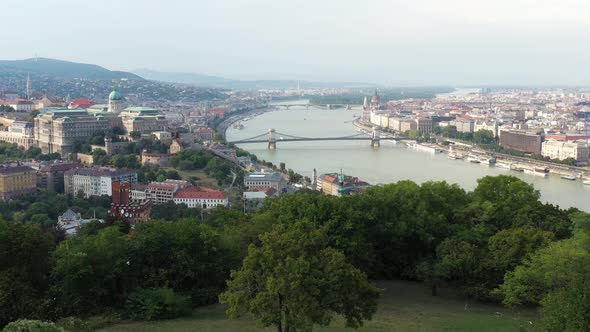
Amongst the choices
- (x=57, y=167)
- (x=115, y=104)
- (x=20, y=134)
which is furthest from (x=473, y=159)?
(x=20, y=134)

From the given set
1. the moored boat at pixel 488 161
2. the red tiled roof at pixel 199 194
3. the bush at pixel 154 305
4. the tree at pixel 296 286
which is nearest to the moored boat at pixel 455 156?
the moored boat at pixel 488 161

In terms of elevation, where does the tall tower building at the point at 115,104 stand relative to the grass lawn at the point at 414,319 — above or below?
above

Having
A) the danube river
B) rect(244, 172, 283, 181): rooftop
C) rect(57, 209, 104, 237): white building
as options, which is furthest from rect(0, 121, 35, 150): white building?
rect(57, 209, 104, 237): white building

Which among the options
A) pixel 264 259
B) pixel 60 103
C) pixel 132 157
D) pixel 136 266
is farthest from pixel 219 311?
pixel 60 103

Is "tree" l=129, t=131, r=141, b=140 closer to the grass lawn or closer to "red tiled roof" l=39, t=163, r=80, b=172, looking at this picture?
"red tiled roof" l=39, t=163, r=80, b=172

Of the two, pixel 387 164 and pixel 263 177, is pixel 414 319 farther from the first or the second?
pixel 387 164

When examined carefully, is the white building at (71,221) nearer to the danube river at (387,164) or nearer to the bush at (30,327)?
the bush at (30,327)
